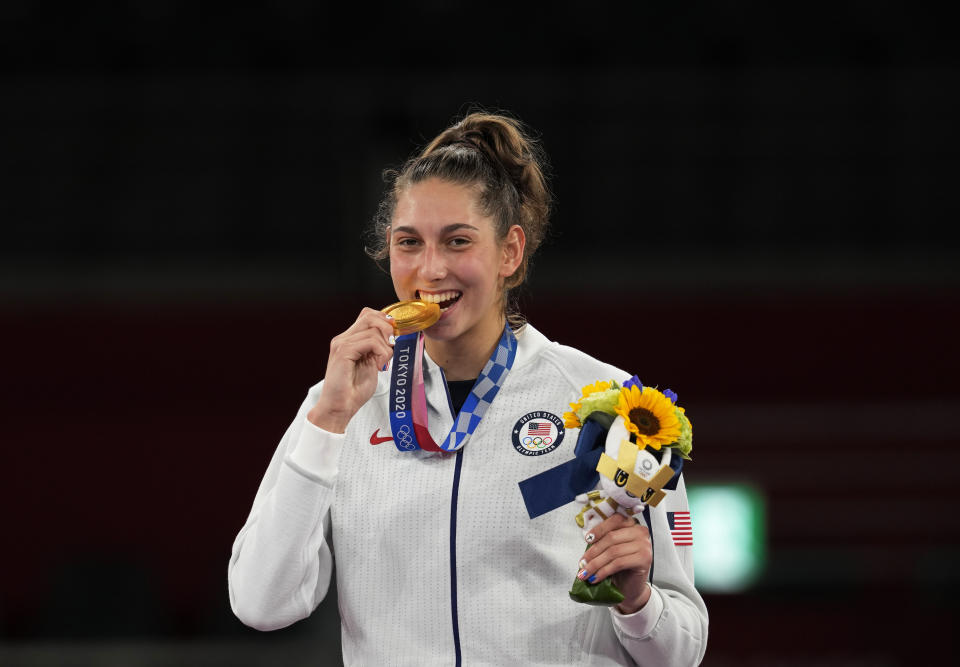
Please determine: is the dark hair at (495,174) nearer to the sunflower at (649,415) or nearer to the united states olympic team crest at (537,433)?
the united states olympic team crest at (537,433)

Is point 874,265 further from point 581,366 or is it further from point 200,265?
point 581,366

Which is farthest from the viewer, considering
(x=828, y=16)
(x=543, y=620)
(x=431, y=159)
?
(x=828, y=16)

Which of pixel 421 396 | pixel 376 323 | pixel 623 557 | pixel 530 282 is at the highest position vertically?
pixel 530 282

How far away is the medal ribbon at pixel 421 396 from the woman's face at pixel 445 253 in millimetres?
85

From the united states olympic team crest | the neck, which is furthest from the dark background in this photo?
the united states olympic team crest

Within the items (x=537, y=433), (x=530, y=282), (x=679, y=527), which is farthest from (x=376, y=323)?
(x=530, y=282)

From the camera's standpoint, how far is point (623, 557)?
1.84 m

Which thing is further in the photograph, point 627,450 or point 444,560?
point 444,560

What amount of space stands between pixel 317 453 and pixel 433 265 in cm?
39

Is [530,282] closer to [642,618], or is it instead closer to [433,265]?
[433,265]

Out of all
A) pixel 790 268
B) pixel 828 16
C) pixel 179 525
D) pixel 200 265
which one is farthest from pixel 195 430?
pixel 828 16

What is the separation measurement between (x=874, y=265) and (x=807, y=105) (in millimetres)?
1333

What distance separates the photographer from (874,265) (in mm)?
8250

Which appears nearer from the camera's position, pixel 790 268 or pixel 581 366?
pixel 581 366
